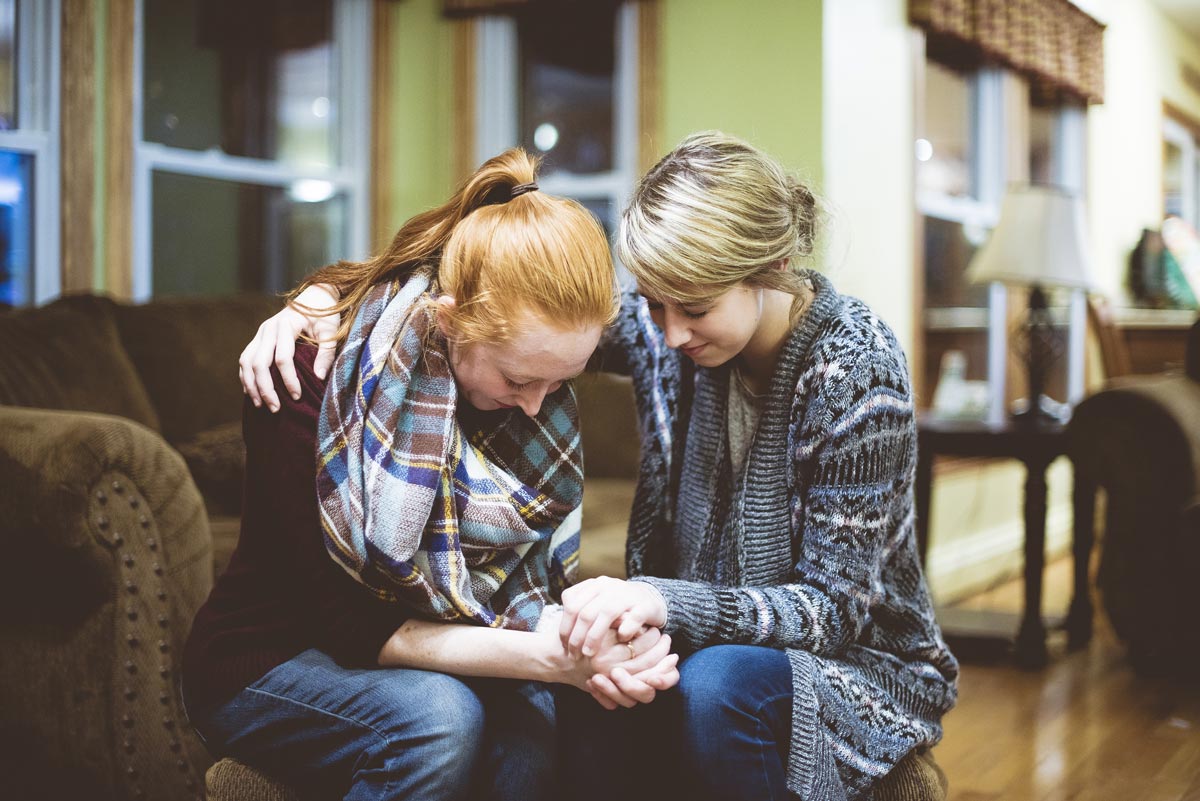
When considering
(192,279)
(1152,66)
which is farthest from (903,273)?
(1152,66)

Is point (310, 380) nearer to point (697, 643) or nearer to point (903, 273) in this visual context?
point (697, 643)

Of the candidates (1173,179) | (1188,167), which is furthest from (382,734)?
(1188,167)

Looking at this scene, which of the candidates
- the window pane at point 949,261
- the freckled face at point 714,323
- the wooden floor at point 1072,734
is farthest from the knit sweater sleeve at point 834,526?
the window pane at point 949,261

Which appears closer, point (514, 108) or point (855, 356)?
point (855, 356)

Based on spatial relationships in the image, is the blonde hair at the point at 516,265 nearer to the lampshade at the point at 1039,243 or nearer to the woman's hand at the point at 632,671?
the woman's hand at the point at 632,671

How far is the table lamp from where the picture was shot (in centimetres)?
332

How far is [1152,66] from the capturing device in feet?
20.3

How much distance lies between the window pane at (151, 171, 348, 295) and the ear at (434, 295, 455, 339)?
7.32 feet

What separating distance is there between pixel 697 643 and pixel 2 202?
2.44 m

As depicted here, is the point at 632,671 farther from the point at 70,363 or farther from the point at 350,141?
the point at 350,141

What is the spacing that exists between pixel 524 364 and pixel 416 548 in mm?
226

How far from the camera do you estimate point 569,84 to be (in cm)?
393

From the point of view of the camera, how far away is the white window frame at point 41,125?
295 centimetres

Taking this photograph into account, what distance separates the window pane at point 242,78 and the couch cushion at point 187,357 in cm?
69
